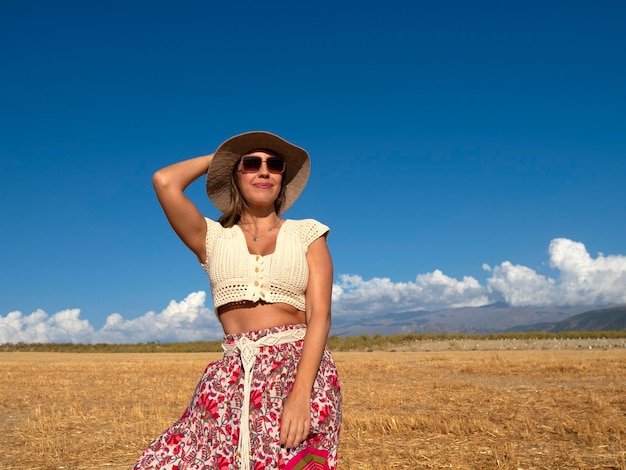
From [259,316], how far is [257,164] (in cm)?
78

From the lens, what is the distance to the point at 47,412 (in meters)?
13.0

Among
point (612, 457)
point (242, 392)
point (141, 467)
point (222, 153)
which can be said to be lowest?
point (612, 457)

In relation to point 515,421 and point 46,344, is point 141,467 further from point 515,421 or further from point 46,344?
point 46,344

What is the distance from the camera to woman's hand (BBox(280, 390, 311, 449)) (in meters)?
2.72

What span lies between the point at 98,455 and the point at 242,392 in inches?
252

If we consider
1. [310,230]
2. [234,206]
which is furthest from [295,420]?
[234,206]

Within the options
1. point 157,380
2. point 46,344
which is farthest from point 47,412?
point 46,344

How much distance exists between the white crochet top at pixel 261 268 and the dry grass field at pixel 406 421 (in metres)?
4.70

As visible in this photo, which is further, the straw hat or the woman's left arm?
the straw hat

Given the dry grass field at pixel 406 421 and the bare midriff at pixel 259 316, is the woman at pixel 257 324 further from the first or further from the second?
the dry grass field at pixel 406 421

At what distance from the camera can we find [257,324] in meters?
3.00

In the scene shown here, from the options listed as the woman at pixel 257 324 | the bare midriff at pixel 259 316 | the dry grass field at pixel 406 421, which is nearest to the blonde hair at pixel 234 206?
the woman at pixel 257 324

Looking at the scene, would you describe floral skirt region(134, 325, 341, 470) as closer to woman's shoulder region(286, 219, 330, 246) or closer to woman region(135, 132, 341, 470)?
woman region(135, 132, 341, 470)

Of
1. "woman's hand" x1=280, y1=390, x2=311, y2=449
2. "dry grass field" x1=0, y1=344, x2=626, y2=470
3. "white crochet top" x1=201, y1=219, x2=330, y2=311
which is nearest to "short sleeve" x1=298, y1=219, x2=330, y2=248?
"white crochet top" x1=201, y1=219, x2=330, y2=311
